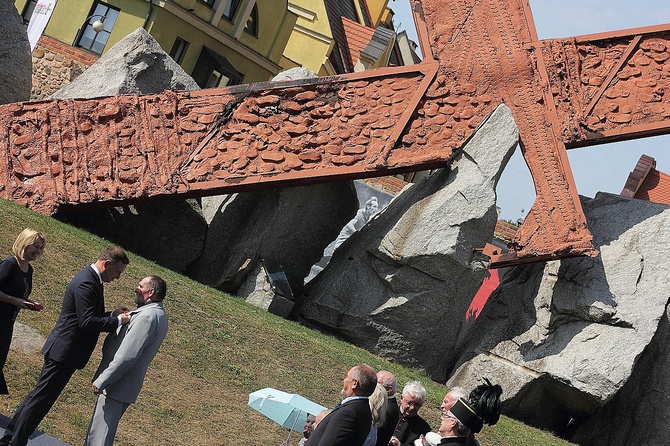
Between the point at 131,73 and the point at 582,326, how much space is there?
7372mm

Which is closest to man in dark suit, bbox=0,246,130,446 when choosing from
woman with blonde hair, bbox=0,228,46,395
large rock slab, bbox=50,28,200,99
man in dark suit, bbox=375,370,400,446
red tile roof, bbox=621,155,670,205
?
woman with blonde hair, bbox=0,228,46,395

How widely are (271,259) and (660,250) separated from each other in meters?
5.28

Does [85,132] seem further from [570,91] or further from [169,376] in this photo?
[570,91]

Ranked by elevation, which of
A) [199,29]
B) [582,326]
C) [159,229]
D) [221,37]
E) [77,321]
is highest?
[221,37]

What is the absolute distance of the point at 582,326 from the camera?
44.9 feet

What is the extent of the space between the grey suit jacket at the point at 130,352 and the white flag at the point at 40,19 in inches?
543

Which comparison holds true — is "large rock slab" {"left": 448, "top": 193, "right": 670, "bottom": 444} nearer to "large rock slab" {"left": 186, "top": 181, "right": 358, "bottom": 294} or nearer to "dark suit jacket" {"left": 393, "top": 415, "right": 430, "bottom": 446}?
"large rock slab" {"left": 186, "top": 181, "right": 358, "bottom": 294}

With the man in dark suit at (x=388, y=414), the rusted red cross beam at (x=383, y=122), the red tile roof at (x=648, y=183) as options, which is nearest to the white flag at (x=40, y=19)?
the rusted red cross beam at (x=383, y=122)

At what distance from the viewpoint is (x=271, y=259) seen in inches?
579

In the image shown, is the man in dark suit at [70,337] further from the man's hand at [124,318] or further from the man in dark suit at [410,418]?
the man in dark suit at [410,418]

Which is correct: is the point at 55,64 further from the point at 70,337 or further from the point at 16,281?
the point at 70,337

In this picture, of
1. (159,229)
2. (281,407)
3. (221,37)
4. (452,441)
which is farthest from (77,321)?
(221,37)

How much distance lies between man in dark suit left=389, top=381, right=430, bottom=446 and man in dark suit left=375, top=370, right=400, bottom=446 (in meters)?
0.21

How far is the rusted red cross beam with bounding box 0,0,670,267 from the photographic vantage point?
13906 millimetres
